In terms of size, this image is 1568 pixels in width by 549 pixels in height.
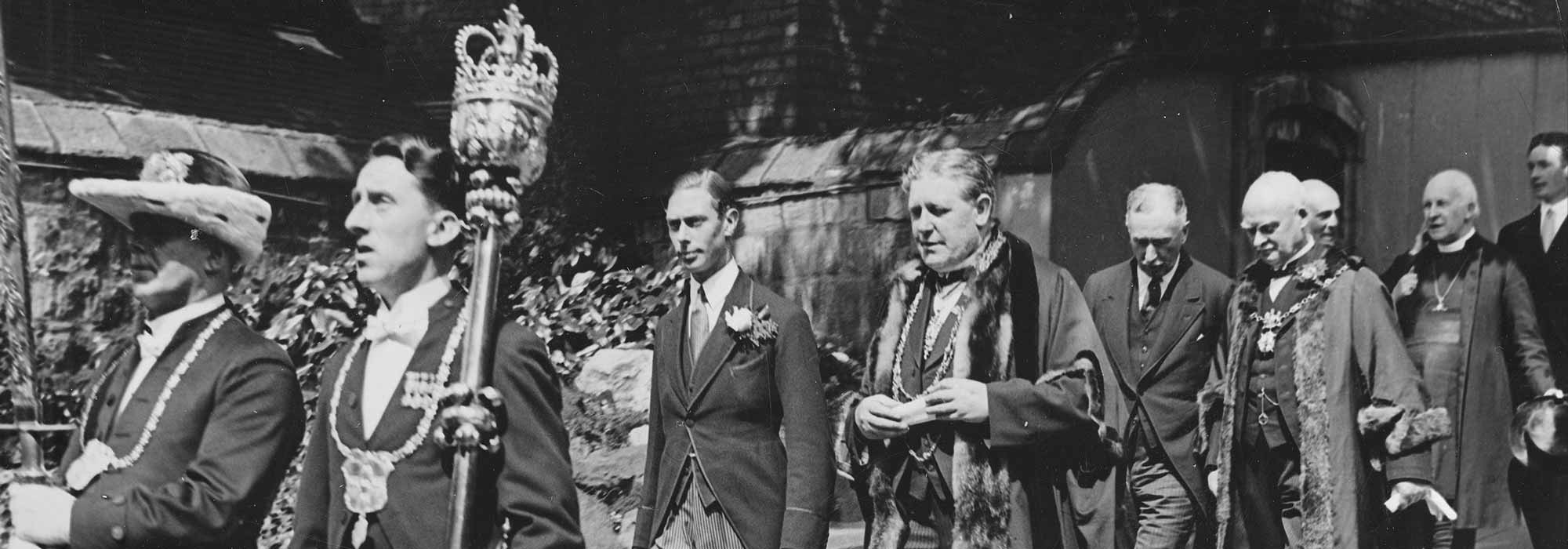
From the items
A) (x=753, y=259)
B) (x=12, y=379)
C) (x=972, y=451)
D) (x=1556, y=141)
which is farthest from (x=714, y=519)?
(x=1556, y=141)

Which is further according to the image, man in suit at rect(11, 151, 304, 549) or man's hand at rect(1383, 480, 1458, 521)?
man's hand at rect(1383, 480, 1458, 521)

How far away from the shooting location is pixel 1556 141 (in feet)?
19.1

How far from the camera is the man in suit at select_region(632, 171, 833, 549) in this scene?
184 inches

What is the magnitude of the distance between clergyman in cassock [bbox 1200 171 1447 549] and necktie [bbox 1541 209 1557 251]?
741 millimetres

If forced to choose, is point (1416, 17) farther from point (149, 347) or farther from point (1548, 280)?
point (149, 347)

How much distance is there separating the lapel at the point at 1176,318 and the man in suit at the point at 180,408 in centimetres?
296

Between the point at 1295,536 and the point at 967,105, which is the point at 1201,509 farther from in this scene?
the point at 967,105

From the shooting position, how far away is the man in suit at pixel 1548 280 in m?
5.56

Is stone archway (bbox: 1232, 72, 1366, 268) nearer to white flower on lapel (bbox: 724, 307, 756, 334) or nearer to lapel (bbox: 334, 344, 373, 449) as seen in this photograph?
white flower on lapel (bbox: 724, 307, 756, 334)

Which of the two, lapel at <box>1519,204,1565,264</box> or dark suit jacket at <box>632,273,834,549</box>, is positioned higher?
lapel at <box>1519,204,1565,264</box>

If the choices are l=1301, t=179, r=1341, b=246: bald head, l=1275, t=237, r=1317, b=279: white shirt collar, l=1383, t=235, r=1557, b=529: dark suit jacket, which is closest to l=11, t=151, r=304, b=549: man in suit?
l=1275, t=237, r=1317, b=279: white shirt collar

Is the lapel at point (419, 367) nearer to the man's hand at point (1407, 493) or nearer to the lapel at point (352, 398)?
the lapel at point (352, 398)

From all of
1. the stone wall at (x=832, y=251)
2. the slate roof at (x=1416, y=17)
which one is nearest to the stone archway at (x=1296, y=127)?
the slate roof at (x=1416, y=17)

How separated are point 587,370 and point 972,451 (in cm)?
214
